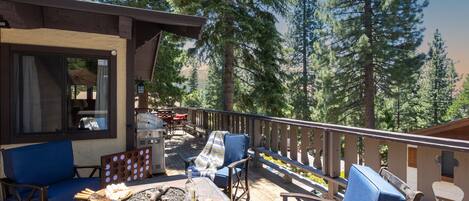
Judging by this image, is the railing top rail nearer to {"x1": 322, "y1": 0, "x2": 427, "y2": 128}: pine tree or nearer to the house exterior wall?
the house exterior wall

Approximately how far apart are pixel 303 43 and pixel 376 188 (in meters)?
24.6

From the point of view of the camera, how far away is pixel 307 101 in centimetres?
2428

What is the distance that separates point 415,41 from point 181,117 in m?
12.4

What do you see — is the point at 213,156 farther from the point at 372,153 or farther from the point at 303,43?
the point at 303,43

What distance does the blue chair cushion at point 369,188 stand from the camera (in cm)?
169

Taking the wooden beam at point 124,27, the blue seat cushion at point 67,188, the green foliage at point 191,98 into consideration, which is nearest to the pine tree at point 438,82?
the green foliage at point 191,98

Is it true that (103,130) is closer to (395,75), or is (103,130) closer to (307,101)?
(395,75)

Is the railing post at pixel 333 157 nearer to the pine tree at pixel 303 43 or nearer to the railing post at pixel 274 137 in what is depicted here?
the railing post at pixel 274 137

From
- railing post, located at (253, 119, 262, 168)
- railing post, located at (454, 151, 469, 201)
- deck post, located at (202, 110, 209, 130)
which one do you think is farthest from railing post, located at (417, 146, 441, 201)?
deck post, located at (202, 110, 209, 130)

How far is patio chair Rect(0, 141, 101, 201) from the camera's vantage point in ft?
10.4

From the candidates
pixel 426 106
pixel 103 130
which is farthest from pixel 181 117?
pixel 426 106

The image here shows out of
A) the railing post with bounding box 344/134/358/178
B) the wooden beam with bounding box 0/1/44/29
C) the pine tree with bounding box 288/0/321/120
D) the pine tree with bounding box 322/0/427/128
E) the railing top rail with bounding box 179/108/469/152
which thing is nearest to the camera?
the railing top rail with bounding box 179/108/469/152

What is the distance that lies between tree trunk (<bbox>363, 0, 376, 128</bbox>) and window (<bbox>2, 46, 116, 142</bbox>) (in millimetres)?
14762

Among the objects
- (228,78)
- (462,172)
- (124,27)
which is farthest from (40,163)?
(228,78)
